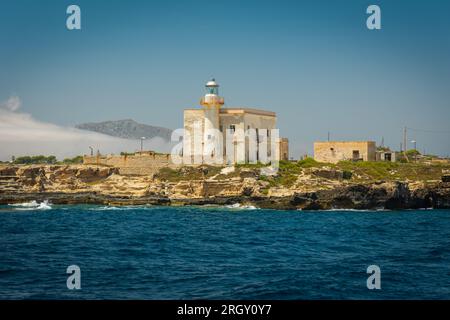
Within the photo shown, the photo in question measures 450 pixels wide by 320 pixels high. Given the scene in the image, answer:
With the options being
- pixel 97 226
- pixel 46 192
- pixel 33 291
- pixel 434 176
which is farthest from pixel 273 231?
pixel 46 192

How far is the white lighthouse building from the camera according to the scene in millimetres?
55156

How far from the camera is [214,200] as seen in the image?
4953 centimetres

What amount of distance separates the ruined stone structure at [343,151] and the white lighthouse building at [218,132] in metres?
7.46

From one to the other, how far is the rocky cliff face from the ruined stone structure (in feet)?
26.2

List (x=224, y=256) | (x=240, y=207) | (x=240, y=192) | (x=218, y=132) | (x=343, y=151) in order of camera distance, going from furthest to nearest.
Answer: (x=343, y=151)
(x=218, y=132)
(x=240, y=192)
(x=240, y=207)
(x=224, y=256)

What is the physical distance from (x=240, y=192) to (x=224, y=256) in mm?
28542

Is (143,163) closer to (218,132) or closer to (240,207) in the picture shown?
(218,132)

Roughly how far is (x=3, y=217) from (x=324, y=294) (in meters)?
30.3

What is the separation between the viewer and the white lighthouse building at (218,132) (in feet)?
181

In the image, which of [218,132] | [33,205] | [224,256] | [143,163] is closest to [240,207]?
[218,132]

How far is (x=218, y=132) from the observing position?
55.2 metres

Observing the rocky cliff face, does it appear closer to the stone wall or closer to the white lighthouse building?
the stone wall

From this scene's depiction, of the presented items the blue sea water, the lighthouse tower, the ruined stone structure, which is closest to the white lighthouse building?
the lighthouse tower

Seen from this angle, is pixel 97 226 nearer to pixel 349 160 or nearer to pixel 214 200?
pixel 214 200
